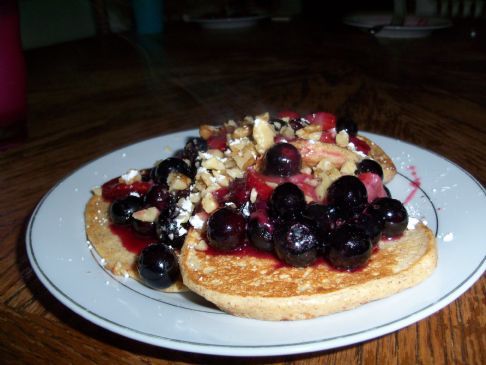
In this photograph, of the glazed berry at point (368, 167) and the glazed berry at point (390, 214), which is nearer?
the glazed berry at point (390, 214)

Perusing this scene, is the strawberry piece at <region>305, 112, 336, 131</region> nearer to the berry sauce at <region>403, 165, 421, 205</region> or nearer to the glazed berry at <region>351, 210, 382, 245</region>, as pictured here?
the berry sauce at <region>403, 165, 421, 205</region>

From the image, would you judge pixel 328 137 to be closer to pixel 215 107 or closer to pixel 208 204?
pixel 208 204

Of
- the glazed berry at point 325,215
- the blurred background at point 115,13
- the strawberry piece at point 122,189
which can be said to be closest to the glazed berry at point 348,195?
the glazed berry at point 325,215

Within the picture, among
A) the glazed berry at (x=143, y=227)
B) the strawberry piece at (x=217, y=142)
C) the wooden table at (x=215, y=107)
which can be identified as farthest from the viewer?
the strawberry piece at (x=217, y=142)

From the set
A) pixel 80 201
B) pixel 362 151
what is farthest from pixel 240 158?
pixel 80 201

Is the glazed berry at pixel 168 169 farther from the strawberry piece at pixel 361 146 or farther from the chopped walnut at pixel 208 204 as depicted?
the strawberry piece at pixel 361 146

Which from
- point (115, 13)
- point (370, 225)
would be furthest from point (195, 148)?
point (115, 13)

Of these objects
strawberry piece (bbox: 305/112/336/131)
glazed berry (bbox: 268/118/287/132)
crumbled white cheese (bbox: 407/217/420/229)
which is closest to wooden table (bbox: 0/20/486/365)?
crumbled white cheese (bbox: 407/217/420/229)
